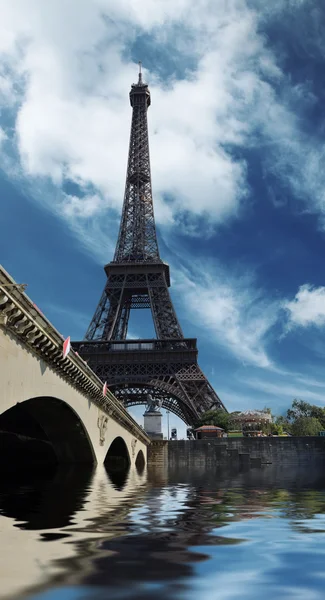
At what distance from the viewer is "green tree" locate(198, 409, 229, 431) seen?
81.7 meters

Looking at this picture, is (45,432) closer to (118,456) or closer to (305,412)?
(118,456)

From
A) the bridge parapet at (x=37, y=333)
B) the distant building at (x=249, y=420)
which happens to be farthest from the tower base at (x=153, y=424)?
the bridge parapet at (x=37, y=333)

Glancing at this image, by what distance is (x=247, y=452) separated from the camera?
Result: 78.4 meters

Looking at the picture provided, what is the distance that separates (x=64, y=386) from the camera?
79.0 ft

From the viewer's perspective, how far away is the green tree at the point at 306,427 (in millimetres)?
102875

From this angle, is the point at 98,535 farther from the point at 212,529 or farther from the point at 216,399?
the point at 216,399

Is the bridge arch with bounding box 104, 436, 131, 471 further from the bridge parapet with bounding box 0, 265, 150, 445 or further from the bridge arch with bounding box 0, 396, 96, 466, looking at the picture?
the bridge parapet with bounding box 0, 265, 150, 445

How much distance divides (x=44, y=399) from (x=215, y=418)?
6273cm

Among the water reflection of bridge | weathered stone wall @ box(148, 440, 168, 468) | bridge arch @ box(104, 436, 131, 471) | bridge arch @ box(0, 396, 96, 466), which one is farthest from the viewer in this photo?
weathered stone wall @ box(148, 440, 168, 468)

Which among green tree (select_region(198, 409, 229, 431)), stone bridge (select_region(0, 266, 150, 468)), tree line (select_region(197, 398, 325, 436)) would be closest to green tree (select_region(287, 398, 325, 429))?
tree line (select_region(197, 398, 325, 436))

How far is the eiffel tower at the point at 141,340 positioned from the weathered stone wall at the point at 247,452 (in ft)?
18.2

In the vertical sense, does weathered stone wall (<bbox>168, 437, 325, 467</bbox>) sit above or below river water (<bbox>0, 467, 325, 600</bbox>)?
above

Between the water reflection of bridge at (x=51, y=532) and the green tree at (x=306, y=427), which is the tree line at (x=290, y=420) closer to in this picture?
the green tree at (x=306, y=427)

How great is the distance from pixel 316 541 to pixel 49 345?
42.5 ft
